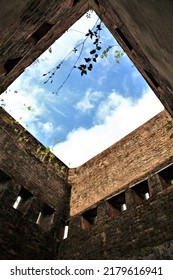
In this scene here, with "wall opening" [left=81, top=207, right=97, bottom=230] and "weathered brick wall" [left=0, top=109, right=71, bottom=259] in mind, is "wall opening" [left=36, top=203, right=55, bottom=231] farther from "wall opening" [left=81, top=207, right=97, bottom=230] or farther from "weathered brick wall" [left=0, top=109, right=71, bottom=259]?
"wall opening" [left=81, top=207, right=97, bottom=230]

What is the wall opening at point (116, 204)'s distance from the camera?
7186mm

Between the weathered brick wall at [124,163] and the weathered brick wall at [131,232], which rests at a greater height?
the weathered brick wall at [124,163]

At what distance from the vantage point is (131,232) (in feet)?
19.2

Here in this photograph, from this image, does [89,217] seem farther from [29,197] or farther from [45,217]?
[29,197]

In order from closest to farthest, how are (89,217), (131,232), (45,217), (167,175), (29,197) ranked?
(131,232), (167,175), (29,197), (89,217), (45,217)

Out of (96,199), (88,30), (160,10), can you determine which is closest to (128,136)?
(96,199)

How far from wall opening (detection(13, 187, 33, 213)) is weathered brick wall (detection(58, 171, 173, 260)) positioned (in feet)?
6.06

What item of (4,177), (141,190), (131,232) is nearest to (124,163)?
(141,190)

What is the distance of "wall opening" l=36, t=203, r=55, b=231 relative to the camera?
7781mm

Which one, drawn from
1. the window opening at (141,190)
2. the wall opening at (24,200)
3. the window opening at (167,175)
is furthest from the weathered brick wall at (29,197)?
the window opening at (167,175)

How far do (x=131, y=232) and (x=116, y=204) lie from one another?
1.67m

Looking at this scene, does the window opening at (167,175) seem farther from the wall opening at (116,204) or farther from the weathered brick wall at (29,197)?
the weathered brick wall at (29,197)

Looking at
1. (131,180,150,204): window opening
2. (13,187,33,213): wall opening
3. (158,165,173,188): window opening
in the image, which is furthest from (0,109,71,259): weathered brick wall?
(158,165,173,188): window opening

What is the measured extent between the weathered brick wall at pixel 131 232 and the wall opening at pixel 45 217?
2.76 feet
